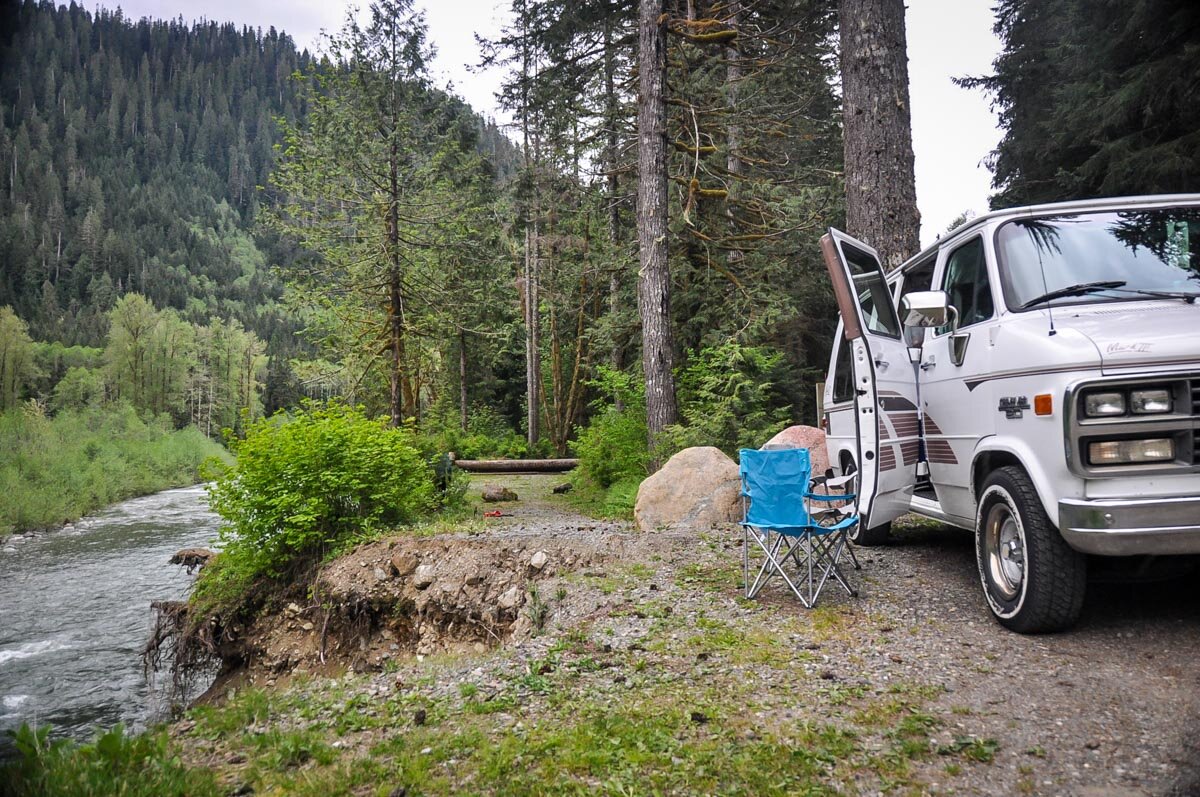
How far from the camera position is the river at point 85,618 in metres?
6.71

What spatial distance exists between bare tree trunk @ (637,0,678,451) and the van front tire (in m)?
7.22

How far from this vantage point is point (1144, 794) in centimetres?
248

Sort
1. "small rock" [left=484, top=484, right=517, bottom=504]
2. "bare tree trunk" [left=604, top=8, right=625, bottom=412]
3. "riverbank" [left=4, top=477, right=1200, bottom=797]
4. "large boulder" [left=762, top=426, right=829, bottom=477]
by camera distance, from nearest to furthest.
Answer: "riverbank" [left=4, top=477, right=1200, bottom=797]
"large boulder" [left=762, top=426, right=829, bottom=477]
"small rock" [left=484, top=484, right=517, bottom=504]
"bare tree trunk" [left=604, top=8, right=625, bottom=412]

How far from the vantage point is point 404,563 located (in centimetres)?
714

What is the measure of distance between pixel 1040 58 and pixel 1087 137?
27.1 ft

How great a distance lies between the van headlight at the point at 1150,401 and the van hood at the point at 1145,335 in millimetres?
130

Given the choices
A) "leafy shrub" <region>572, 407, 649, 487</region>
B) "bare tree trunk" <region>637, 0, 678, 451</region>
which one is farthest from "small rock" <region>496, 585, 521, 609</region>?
"leafy shrub" <region>572, 407, 649, 487</region>

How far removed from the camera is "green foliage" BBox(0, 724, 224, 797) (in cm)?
257

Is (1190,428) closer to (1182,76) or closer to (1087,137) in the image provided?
(1182,76)

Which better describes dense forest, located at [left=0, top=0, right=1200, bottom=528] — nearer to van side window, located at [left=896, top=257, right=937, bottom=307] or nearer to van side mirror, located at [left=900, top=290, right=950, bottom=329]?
van side window, located at [left=896, top=257, right=937, bottom=307]

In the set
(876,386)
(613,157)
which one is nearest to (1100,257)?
(876,386)

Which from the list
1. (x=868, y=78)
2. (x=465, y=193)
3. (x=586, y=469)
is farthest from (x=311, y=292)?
(x=868, y=78)

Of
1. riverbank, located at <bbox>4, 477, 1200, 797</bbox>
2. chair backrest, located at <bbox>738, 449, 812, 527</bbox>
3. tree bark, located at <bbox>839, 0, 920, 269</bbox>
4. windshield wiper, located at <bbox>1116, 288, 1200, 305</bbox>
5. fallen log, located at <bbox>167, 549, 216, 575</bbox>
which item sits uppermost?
tree bark, located at <bbox>839, 0, 920, 269</bbox>

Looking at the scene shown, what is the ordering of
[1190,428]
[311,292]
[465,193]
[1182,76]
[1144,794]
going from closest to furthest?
A: 1. [1144,794]
2. [1190,428]
3. [1182,76]
4. [311,292]
5. [465,193]
